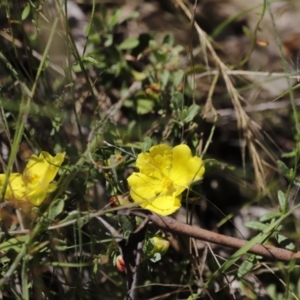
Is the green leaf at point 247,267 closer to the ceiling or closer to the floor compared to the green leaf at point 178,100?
closer to the floor

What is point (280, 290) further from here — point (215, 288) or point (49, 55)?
point (49, 55)

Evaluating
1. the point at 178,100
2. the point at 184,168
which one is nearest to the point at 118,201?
the point at 184,168

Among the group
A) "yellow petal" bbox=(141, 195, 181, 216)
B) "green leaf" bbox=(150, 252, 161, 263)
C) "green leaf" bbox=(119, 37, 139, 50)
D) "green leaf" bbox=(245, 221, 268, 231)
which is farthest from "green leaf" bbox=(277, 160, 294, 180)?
"green leaf" bbox=(119, 37, 139, 50)

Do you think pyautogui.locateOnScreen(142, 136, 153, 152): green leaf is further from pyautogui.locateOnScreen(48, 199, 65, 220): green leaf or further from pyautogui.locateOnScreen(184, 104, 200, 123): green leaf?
pyautogui.locateOnScreen(48, 199, 65, 220): green leaf

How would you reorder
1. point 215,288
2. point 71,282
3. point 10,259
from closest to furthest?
1. point 10,259
2. point 71,282
3. point 215,288

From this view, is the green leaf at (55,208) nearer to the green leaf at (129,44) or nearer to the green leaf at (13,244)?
the green leaf at (13,244)

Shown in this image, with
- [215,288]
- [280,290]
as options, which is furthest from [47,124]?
[280,290]

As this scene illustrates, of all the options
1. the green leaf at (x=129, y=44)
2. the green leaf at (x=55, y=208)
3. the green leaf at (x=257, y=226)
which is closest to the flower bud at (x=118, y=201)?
the green leaf at (x=55, y=208)
